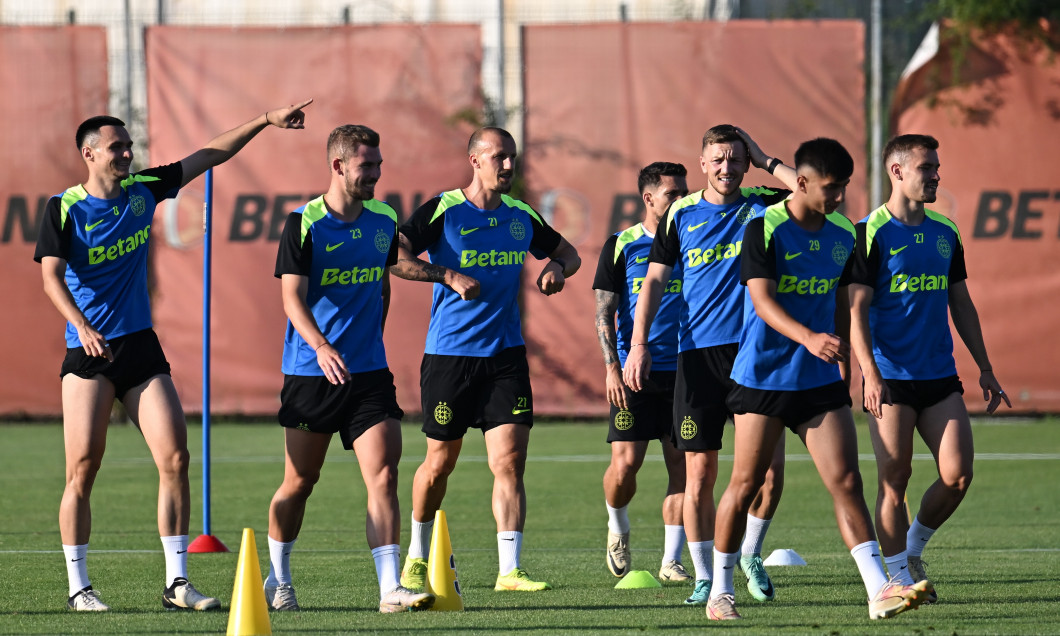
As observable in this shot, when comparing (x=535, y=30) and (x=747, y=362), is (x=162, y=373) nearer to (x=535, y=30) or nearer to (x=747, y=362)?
(x=747, y=362)

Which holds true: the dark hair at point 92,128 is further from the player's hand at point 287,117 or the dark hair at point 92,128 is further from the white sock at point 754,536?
the white sock at point 754,536

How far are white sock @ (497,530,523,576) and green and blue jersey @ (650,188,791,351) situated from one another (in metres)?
1.32

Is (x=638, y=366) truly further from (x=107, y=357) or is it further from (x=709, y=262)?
(x=107, y=357)

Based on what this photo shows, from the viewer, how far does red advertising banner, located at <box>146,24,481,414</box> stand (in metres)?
19.3

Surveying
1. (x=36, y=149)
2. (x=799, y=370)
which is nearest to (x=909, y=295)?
(x=799, y=370)

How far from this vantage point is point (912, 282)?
23.2ft

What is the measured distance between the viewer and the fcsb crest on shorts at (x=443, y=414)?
7910 mm

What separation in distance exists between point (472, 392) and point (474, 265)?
674 millimetres

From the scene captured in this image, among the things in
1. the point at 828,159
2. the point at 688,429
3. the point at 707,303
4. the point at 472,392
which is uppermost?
the point at 828,159

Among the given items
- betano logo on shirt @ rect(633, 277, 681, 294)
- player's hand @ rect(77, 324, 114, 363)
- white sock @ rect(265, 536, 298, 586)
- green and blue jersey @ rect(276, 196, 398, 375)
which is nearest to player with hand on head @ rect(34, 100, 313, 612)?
player's hand @ rect(77, 324, 114, 363)

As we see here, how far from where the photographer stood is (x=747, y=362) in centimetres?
659

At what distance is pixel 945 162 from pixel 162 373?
13559 millimetres

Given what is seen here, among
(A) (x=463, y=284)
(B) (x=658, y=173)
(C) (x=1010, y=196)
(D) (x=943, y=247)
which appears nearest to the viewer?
(D) (x=943, y=247)

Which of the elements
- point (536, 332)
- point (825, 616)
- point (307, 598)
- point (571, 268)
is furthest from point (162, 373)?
point (536, 332)
